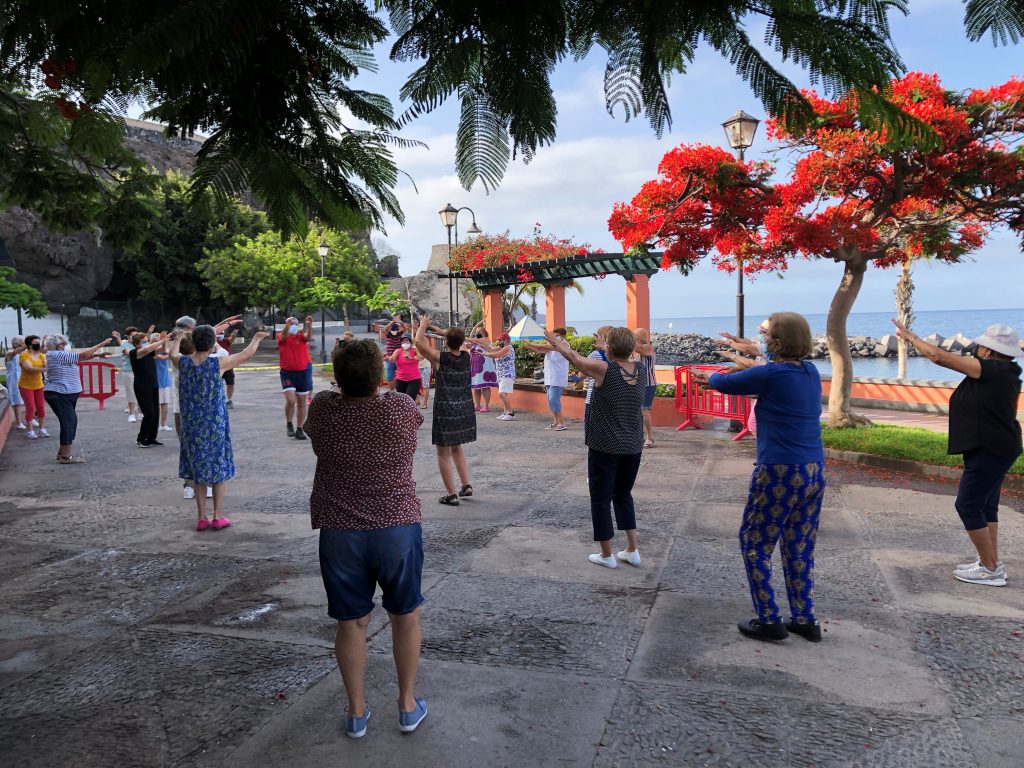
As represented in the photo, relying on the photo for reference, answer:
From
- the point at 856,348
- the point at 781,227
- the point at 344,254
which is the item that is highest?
the point at 344,254

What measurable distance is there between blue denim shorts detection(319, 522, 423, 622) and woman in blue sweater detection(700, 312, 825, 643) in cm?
199

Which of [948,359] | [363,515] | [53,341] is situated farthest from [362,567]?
[53,341]

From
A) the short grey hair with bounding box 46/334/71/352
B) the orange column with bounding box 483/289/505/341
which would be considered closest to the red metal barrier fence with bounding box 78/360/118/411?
the short grey hair with bounding box 46/334/71/352

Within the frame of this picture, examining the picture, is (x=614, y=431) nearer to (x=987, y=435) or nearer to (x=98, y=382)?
(x=987, y=435)

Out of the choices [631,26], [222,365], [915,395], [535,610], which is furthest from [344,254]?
[631,26]

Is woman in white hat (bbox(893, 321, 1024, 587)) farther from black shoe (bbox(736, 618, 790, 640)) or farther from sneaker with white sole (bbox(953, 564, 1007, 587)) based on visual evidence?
black shoe (bbox(736, 618, 790, 640))

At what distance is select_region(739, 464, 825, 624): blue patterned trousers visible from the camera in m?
4.07

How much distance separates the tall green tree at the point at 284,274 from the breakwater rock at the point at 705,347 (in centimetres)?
1429

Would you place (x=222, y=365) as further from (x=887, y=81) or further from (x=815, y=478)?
(x=887, y=81)

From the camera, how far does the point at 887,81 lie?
171 centimetres

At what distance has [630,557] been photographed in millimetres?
5500

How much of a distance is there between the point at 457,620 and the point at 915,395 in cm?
1409

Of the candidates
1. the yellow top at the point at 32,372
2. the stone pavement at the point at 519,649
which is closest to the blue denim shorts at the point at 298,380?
the yellow top at the point at 32,372

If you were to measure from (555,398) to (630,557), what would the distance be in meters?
7.31
